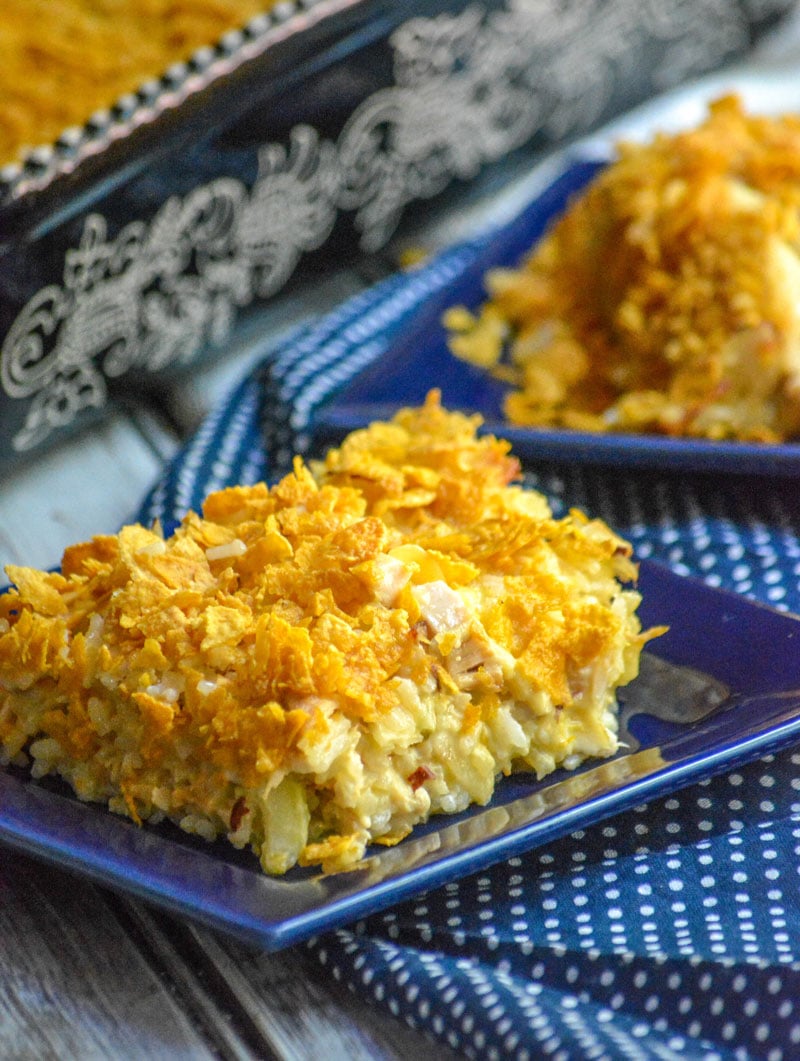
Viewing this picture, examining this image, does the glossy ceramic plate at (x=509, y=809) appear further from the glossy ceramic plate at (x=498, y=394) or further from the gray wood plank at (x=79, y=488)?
the gray wood plank at (x=79, y=488)

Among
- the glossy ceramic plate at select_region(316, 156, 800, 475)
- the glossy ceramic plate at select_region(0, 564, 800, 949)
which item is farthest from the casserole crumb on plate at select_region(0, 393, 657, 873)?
the glossy ceramic plate at select_region(316, 156, 800, 475)

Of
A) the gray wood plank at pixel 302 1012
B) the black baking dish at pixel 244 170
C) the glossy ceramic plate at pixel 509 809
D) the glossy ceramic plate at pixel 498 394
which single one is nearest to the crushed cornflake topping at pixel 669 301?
the glossy ceramic plate at pixel 498 394

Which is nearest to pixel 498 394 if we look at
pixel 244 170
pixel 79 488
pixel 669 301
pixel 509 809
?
pixel 669 301

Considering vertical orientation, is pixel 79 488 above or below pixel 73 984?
above

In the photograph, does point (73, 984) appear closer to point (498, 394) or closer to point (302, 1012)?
point (302, 1012)

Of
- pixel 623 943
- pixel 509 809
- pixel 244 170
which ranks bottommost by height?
pixel 623 943

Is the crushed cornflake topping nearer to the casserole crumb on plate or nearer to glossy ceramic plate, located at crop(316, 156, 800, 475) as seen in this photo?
glossy ceramic plate, located at crop(316, 156, 800, 475)
